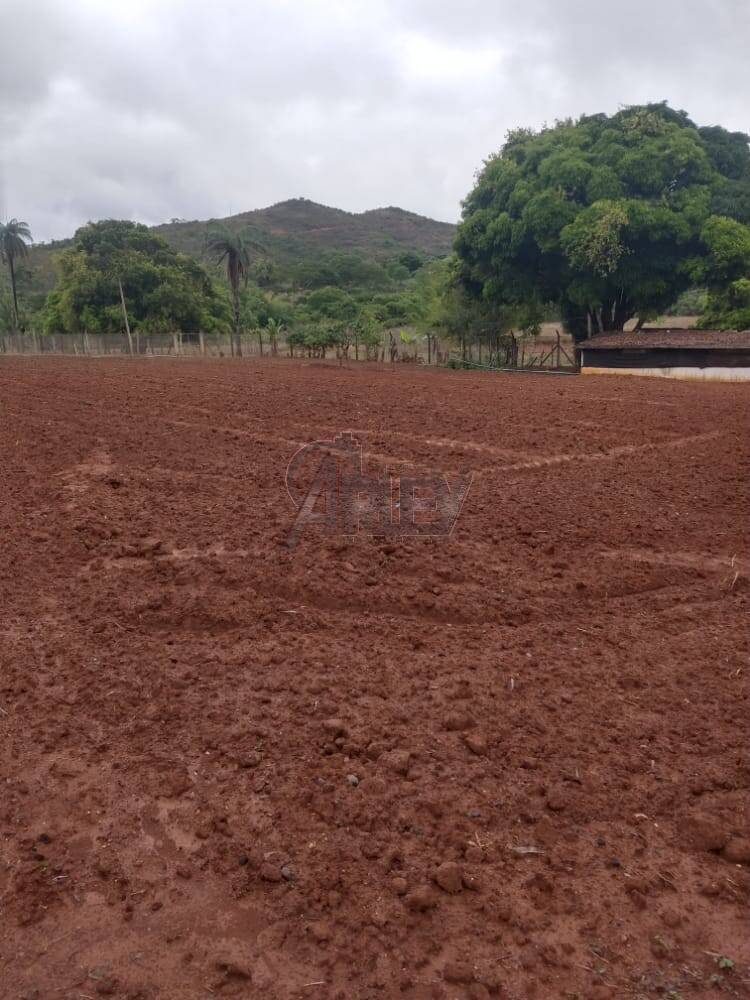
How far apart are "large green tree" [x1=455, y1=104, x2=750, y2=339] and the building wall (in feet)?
12.0

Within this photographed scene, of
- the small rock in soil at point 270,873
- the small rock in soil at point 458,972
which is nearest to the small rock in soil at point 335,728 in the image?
the small rock in soil at point 270,873

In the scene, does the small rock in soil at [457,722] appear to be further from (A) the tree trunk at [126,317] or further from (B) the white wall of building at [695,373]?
(A) the tree trunk at [126,317]

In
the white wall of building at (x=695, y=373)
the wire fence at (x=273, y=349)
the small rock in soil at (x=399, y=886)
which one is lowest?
the small rock in soil at (x=399, y=886)

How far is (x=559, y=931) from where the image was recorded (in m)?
2.08

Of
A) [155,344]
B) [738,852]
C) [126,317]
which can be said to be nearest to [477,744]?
[738,852]

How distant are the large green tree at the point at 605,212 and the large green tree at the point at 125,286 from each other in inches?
849

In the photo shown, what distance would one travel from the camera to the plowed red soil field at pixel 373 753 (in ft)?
6.68

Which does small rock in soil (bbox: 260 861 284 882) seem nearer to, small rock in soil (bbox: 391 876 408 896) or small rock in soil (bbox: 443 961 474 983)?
small rock in soil (bbox: 391 876 408 896)

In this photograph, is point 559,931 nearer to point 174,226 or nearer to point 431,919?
point 431,919

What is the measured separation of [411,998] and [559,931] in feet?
1.63

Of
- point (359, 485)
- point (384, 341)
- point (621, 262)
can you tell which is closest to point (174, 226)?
point (384, 341)

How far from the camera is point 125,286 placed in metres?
43.3

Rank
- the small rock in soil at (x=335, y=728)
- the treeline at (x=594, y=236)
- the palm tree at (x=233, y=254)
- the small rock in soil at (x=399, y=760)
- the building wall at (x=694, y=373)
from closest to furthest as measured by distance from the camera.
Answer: the small rock in soil at (x=399, y=760) < the small rock in soil at (x=335, y=728) < the building wall at (x=694, y=373) < the treeline at (x=594, y=236) < the palm tree at (x=233, y=254)

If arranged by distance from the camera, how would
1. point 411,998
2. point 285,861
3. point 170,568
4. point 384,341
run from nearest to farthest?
point 411,998 < point 285,861 < point 170,568 < point 384,341
